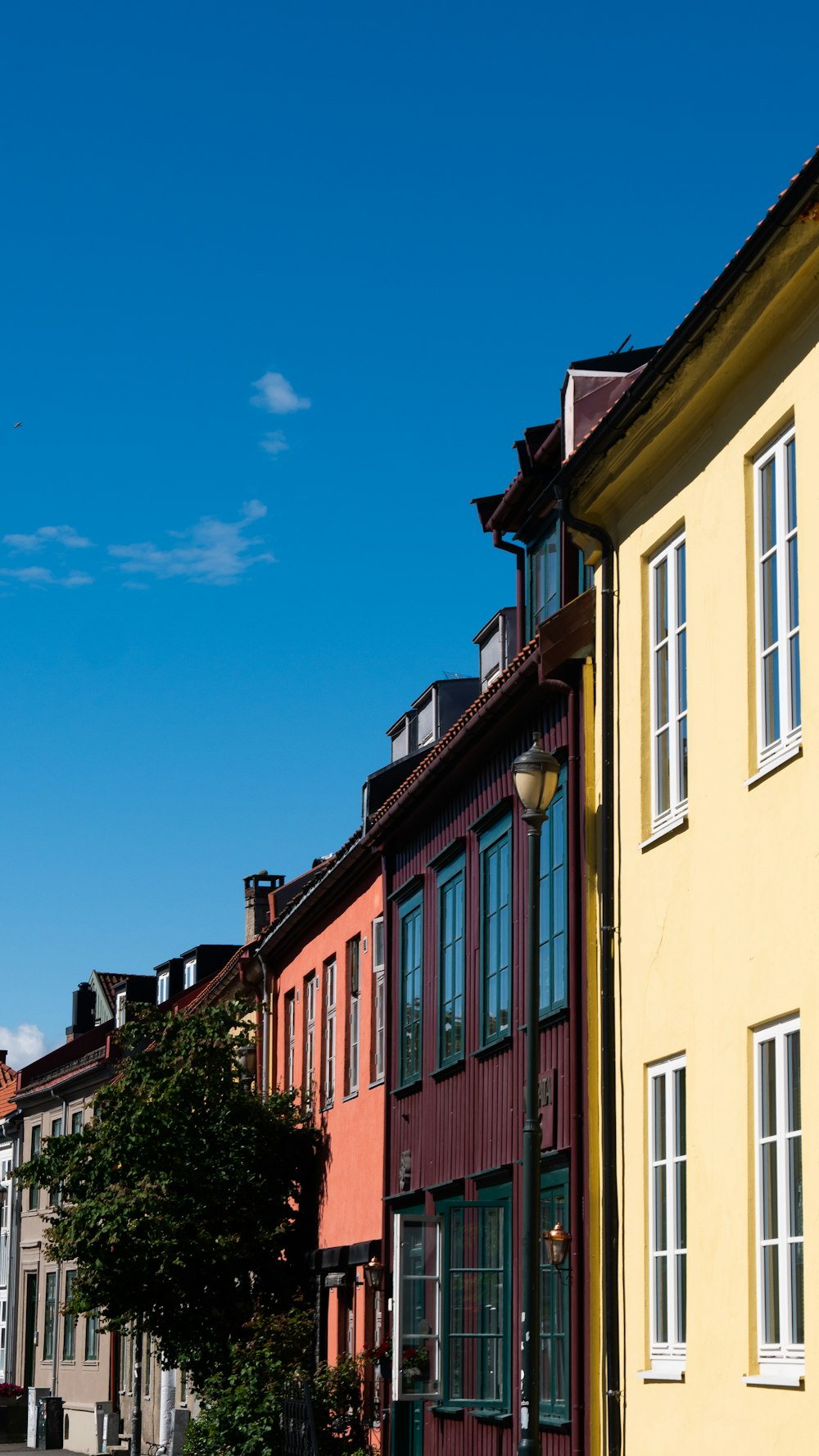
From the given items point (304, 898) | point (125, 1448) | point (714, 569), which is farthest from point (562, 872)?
point (125, 1448)

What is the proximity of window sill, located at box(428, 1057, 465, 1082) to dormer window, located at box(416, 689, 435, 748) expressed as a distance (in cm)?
631

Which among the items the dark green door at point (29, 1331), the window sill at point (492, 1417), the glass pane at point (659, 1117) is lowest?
the dark green door at point (29, 1331)

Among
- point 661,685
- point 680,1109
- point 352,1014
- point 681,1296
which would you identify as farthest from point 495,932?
point 352,1014

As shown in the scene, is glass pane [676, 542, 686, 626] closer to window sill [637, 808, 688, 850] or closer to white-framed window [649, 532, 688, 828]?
white-framed window [649, 532, 688, 828]

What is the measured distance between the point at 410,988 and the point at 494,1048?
14.1 ft

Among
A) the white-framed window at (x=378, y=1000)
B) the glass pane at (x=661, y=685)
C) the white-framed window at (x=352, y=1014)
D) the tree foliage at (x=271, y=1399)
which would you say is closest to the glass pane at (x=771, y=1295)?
the glass pane at (x=661, y=685)

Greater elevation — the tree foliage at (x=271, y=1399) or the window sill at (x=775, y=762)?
the window sill at (x=775, y=762)

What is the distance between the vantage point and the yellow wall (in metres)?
10.6

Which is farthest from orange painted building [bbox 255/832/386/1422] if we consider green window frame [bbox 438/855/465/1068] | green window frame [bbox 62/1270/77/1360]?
green window frame [bbox 62/1270/77/1360]

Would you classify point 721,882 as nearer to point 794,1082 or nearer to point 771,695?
point 771,695

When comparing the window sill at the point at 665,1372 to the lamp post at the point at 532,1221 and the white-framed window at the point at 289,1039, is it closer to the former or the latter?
the lamp post at the point at 532,1221

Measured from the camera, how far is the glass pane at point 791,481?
11.2m

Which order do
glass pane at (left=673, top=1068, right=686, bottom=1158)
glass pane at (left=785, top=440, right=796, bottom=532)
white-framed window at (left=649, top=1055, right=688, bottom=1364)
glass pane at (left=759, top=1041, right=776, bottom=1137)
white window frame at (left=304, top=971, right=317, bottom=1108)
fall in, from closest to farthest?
glass pane at (left=759, top=1041, right=776, bottom=1137) < glass pane at (left=785, top=440, right=796, bottom=532) < white-framed window at (left=649, top=1055, right=688, bottom=1364) < glass pane at (left=673, top=1068, right=686, bottom=1158) < white window frame at (left=304, top=971, right=317, bottom=1108)

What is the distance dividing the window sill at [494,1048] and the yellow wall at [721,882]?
367cm
